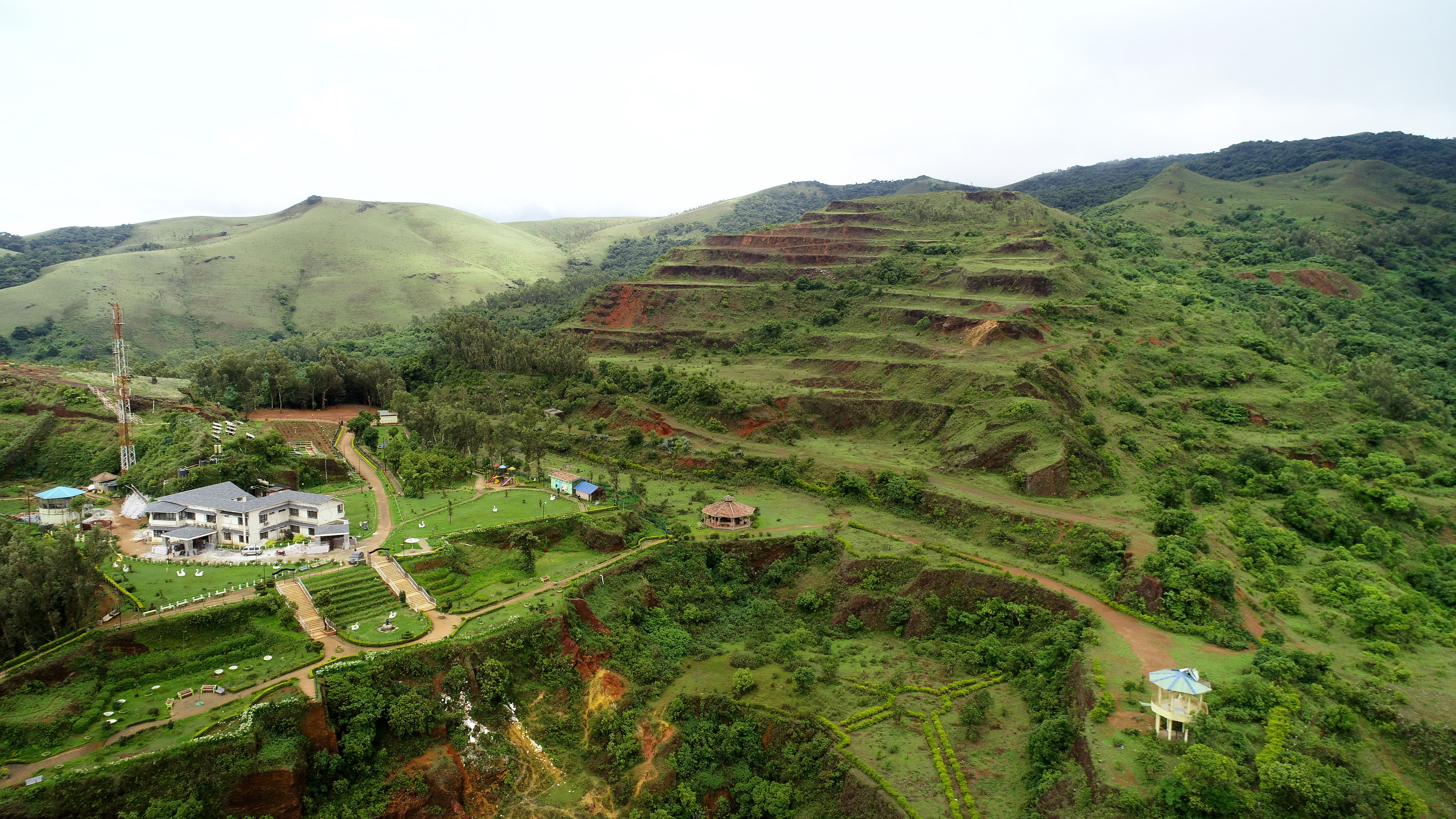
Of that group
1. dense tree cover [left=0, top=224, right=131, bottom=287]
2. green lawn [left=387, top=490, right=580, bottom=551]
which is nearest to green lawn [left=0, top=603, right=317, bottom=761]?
green lawn [left=387, top=490, right=580, bottom=551]

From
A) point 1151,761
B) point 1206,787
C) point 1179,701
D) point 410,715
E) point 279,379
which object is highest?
point 279,379

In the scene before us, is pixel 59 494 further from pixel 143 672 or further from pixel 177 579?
pixel 143 672

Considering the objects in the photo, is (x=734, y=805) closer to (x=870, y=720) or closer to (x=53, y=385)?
(x=870, y=720)

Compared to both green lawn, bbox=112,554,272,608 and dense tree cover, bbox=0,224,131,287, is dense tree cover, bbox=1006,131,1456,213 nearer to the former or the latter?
green lawn, bbox=112,554,272,608

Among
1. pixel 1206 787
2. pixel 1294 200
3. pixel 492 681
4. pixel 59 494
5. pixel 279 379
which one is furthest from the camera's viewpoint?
pixel 1294 200

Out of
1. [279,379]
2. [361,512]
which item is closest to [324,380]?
[279,379]

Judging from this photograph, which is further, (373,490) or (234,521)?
(373,490)

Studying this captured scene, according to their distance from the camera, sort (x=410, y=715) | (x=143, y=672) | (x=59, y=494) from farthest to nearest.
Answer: (x=59, y=494)
(x=410, y=715)
(x=143, y=672)

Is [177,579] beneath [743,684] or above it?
above
